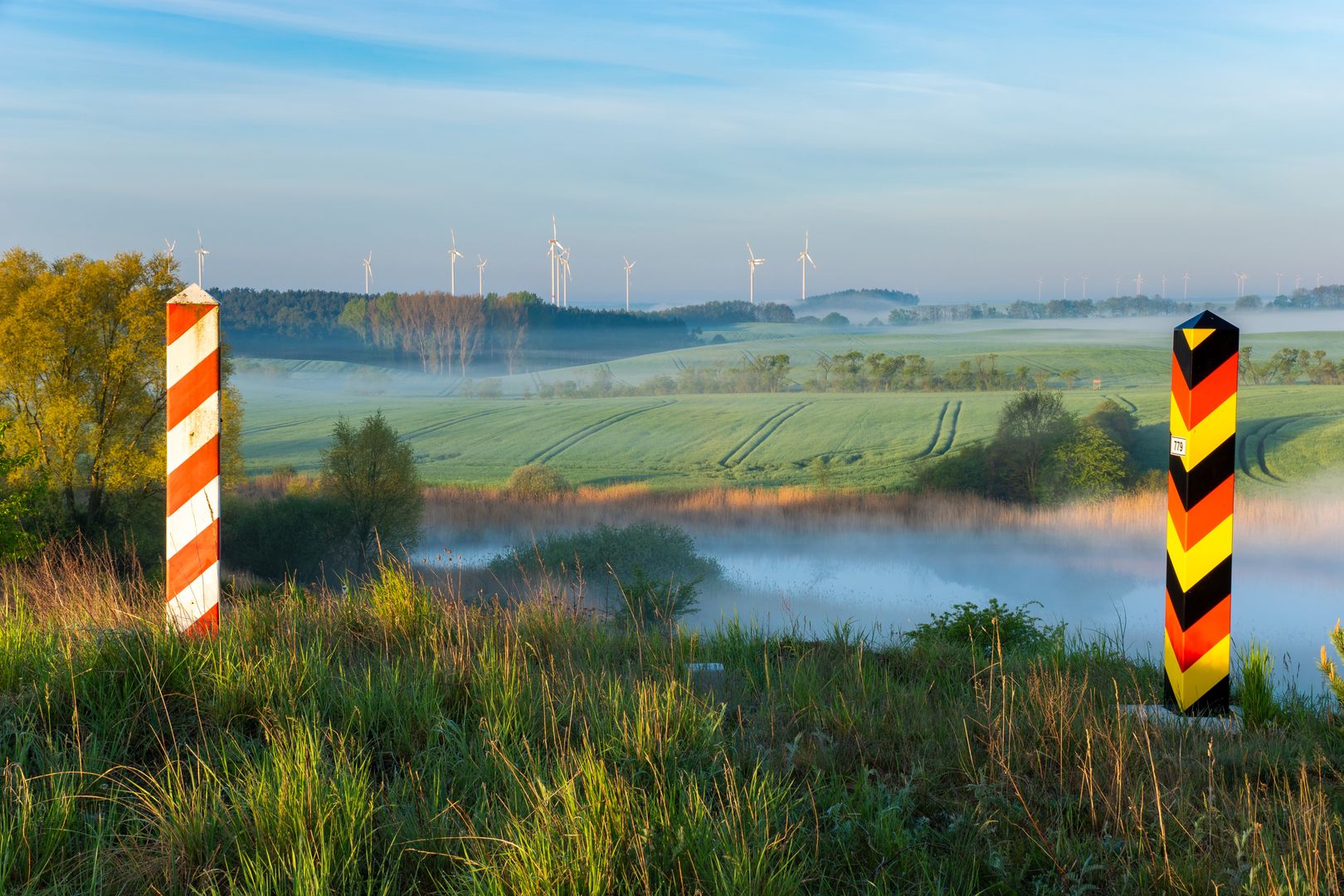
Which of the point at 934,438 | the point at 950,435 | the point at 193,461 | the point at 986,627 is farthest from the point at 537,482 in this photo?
the point at 193,461

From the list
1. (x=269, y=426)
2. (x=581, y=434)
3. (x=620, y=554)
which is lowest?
(x=620, y=554)

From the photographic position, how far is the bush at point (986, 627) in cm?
824

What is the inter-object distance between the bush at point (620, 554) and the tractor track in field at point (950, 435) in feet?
17.0

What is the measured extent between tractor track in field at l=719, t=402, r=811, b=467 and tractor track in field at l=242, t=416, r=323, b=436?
1229cm

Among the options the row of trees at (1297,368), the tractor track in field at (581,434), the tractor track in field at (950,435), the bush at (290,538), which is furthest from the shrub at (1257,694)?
the bush at (290,538)

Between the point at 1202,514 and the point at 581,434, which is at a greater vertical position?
the point at 1202,514

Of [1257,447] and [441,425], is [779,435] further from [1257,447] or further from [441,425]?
[1257,447]

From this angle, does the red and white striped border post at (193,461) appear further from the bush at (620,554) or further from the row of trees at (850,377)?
the row of trees at (850,377)

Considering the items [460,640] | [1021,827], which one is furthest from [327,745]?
[1021,827]

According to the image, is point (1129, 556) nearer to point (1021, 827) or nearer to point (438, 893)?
point (1021, 827)

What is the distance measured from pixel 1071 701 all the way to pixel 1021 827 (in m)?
1.94

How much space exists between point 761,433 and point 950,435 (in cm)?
370

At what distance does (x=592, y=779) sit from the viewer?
11.4ft

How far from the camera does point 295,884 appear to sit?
309cm
